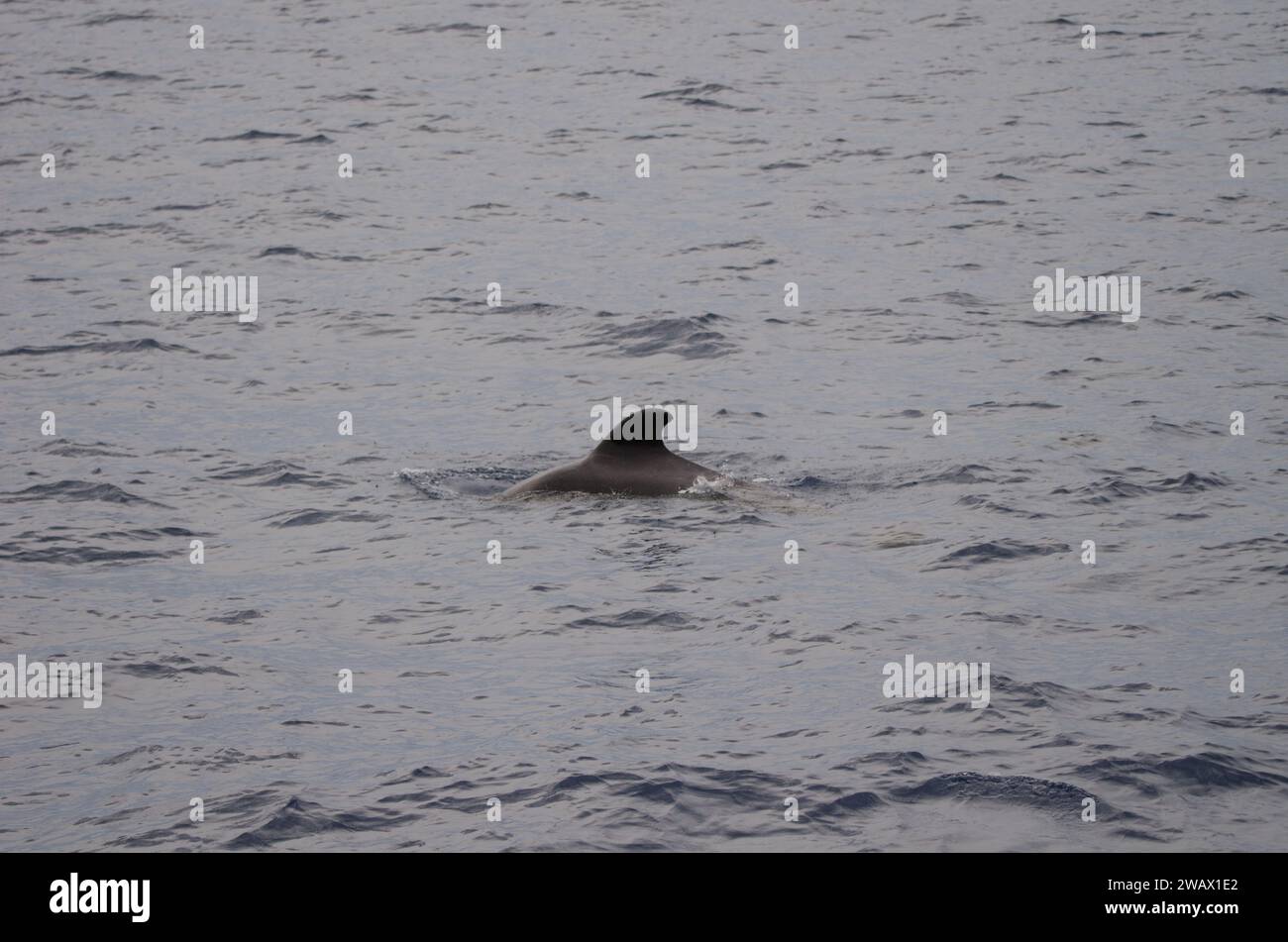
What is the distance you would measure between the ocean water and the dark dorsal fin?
695 millimetres

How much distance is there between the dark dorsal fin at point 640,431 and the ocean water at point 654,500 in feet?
2.28

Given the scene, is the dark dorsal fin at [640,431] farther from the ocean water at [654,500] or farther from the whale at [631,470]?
the ocean water at [654,500]

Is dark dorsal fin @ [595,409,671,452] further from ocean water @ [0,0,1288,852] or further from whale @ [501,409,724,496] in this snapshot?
ocean water @ [0,0,1288,852]

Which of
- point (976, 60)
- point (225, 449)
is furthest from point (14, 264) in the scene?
point (976, 60)

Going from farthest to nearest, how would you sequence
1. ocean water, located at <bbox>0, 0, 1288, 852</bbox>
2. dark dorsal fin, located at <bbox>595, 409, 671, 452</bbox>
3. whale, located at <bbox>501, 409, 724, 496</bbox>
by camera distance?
whale, located at <bbox>501, 409, 724, 496</bbox> → dark dorsal fin, located at <bbox>595, 409, 671, 452</bbox> → ocean water, located at <bbox>0, 0, 1288, 852</bbox>

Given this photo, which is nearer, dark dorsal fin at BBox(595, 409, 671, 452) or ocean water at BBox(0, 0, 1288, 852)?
ocean water at BBox(0, 0, 1288, 852)

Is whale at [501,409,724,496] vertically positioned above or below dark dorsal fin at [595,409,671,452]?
Result: below

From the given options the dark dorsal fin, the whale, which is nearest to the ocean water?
the whale

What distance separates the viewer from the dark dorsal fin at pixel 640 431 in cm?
1745

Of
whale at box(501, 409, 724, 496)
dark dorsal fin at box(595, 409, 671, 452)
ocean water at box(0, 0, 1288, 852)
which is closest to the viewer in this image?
ocean water at box(0, 0, 1288, 852)

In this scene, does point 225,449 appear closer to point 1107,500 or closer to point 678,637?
point 678,637

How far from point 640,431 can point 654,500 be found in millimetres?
741

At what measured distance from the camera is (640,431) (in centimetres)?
1752

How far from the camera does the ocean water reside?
38.4ft
